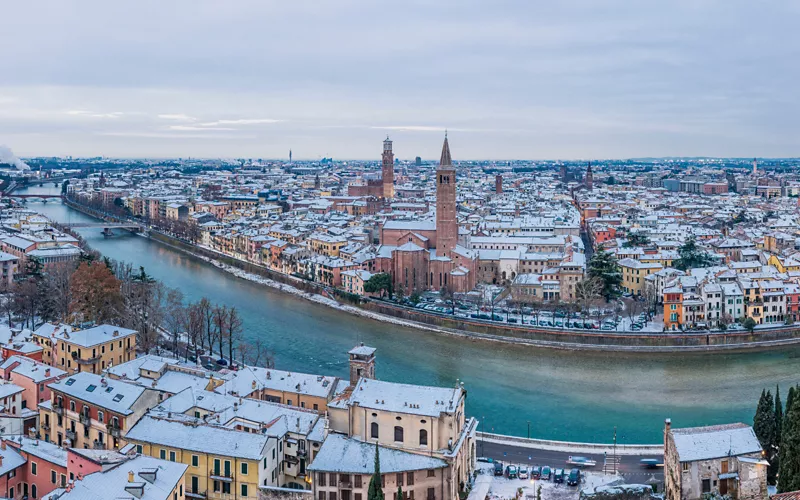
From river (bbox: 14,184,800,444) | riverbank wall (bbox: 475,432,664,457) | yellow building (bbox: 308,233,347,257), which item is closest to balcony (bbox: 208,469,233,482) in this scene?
riverbank wall (bbox: 475,432,664,457)

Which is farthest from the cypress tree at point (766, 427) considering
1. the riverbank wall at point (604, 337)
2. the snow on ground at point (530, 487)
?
the riverbank wall at point (604, 337)

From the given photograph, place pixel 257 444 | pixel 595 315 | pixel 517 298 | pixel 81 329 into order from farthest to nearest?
1. pixel 517 298
2. pixel 595 315
3. pixel 81 329
4. pixel 257 444

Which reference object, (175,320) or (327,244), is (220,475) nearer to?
(175,320)

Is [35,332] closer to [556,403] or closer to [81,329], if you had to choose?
[81,329]

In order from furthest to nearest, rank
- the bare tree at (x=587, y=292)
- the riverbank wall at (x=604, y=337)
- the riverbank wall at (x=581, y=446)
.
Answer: the bare tree at (x=587, y=292) → the riverbank wall at (x=604, y=337) → the riverbank wall at (x=581, y=446)

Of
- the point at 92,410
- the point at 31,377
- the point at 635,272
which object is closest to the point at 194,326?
the point at 31,377

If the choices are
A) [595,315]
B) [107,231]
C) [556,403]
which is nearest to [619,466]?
[556,403]

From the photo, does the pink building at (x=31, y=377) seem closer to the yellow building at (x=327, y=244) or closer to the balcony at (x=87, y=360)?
the balcony at (x=87, y=360)
